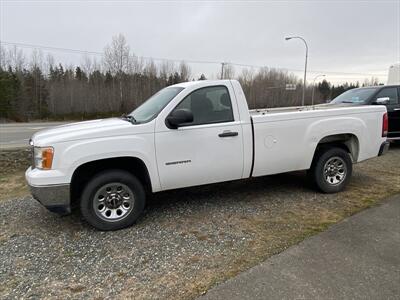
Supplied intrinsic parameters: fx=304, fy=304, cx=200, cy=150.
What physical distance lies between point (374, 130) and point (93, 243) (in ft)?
16.4

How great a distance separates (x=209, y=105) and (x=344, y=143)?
2.74 m

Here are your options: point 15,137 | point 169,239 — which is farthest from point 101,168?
point 15,137

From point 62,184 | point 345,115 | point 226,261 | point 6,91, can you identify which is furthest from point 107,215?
point 6,91

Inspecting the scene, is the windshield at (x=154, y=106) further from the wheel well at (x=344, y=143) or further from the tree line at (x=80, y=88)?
the tree line at (x=80, y=88)

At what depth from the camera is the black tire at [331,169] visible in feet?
17.1

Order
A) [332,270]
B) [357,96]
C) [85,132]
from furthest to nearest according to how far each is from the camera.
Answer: [357,96], [85,132], [332,270]

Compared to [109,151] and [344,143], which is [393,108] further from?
[109,151]

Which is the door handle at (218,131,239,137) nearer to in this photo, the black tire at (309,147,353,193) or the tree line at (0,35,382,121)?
the black tire at (309,147,353,193)

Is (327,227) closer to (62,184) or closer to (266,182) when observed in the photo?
(266,182)

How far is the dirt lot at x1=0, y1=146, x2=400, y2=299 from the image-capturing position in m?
2.85

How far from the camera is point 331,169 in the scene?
5.32 m

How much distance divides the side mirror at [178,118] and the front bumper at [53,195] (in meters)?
1.50

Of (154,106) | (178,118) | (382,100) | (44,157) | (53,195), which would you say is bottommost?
(53,195)

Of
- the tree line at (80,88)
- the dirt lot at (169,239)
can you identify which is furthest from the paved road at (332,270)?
the tree line at (80,88)
